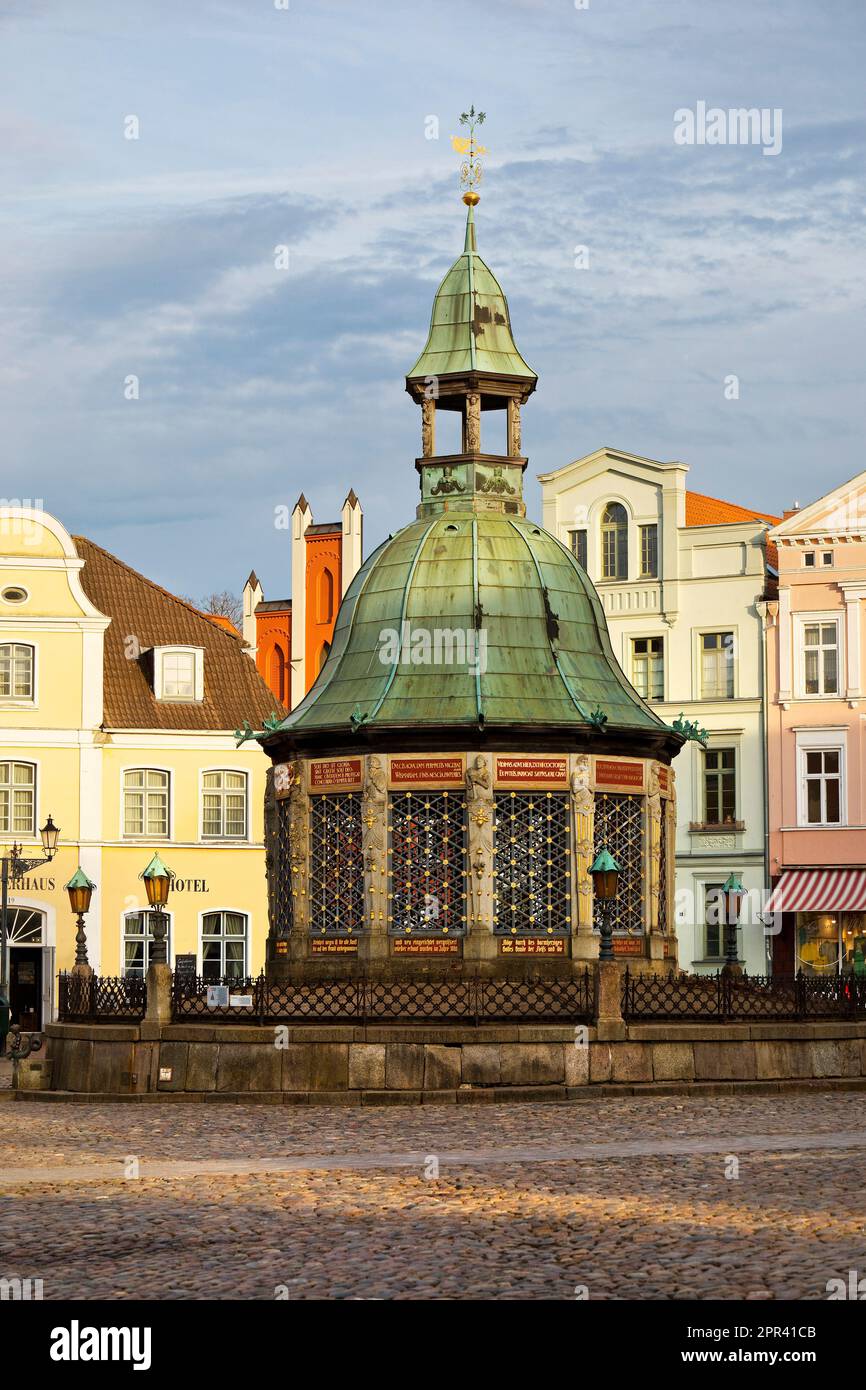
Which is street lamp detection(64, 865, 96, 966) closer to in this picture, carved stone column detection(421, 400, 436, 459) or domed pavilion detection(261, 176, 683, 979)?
domed pavilion detection(261, 176, 683, 979)

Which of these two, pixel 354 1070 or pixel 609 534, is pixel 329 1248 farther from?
pixel 609 534

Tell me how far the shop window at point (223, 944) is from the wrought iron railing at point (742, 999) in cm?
2552

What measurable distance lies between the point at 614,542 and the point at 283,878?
23831mm

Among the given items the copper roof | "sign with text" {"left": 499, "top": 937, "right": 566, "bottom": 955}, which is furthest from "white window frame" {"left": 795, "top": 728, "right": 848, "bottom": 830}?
"sign with text" {"left": 499, "top": 937, "right": 566, "bottom": 955}

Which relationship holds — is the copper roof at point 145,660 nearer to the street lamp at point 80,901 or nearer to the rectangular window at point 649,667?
the rectangular window at point 649,667

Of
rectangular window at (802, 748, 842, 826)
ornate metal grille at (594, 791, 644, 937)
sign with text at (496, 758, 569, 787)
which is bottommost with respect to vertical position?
ornate metal grille at (594, 791, 644, 937)

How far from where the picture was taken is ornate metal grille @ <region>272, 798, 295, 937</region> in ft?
111

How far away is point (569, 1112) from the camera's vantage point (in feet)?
82.2

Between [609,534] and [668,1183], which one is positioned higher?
[609,534]

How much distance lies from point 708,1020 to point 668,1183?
11.6m

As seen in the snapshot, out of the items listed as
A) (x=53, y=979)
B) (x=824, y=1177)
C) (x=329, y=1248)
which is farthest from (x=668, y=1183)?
(x=53, y=979)

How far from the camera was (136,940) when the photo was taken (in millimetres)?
53188

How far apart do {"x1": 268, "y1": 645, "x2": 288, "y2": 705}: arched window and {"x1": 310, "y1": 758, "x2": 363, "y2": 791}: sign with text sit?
105 feet

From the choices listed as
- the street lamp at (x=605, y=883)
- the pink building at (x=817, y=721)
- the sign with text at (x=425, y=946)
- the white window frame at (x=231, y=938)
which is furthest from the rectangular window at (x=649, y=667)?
the street lamp at (x=605, y=883)
